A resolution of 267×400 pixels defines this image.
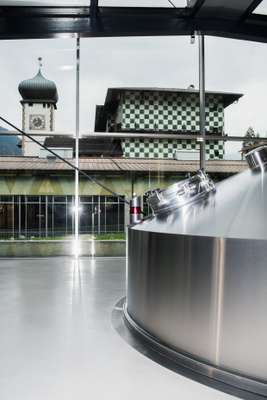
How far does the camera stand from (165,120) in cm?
616

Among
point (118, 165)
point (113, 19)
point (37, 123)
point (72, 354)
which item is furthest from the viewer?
point (118, 165)

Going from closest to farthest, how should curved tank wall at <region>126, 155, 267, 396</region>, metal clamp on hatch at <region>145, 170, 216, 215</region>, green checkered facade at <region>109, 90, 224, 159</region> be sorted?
curved tank wall at <region>126, 155, 267, 396</region>, metal clamp on hatch at <region>145, 170, 216, 215</region>, green checkered facade at <region>109, 90, 224, 159</region>

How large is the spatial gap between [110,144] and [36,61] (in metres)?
1.57

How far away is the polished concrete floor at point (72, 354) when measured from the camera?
1.36 meters

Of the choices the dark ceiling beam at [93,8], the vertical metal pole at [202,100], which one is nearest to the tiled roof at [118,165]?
the vertical metal pole at [202,100]

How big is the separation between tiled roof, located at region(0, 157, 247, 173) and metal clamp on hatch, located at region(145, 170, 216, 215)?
355 centimetres

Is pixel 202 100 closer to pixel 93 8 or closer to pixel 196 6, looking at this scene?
pixel 196 6

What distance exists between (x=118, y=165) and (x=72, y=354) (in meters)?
4.57

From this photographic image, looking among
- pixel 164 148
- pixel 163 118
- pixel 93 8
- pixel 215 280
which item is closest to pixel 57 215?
pixel 164 148

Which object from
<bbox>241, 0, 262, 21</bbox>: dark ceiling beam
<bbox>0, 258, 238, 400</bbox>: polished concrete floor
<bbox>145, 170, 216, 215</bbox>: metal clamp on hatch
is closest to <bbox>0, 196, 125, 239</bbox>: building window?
<bbox>241, 0, 262, 21</bbox>: dark ceiling beam

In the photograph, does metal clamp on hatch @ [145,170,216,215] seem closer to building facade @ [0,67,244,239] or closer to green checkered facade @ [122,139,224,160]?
building facade @ [0,67,244,239]

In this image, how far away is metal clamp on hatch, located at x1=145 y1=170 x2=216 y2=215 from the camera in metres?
2.12

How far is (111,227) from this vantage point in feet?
23.3

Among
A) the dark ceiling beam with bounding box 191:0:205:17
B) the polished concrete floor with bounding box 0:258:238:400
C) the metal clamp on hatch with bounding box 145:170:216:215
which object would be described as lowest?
the polished concrete floor with bounding box 0:258:238:400
